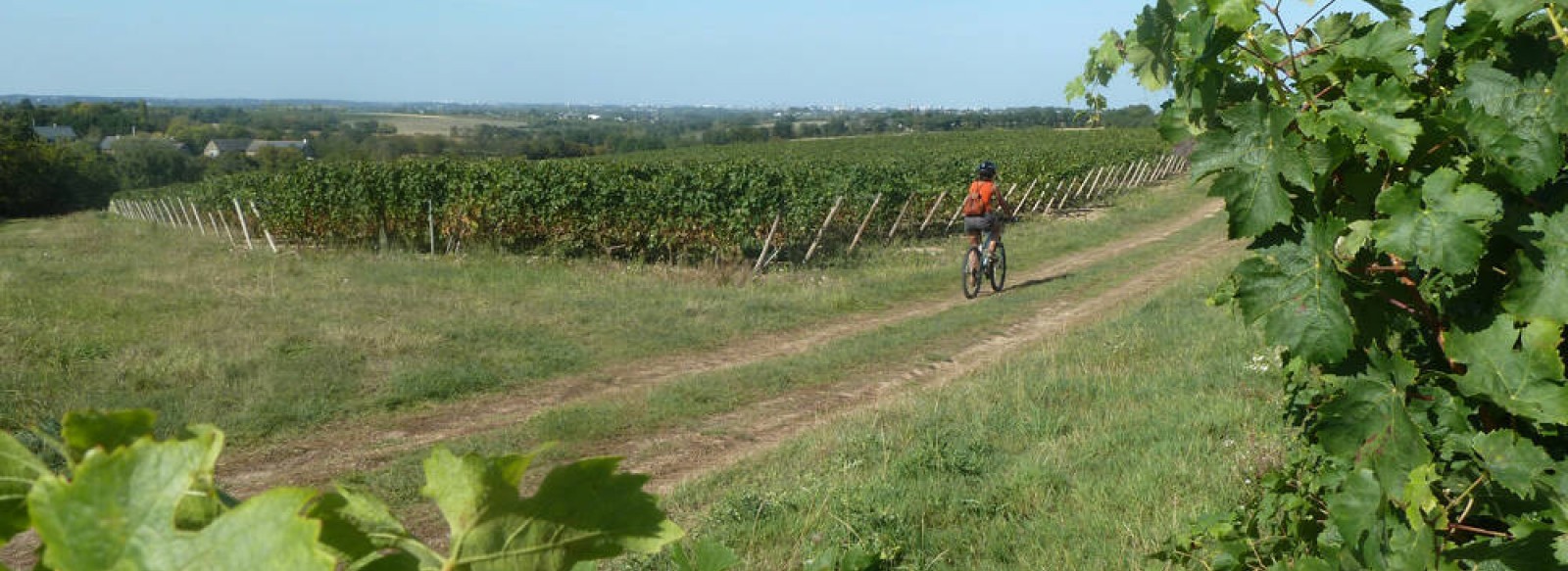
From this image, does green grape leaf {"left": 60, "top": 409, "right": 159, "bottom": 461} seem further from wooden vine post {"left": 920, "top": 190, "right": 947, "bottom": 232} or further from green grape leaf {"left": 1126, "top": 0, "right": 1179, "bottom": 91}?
wooden vine post {"left": 920, "top": 190, "right": 947, "bottom": 232}

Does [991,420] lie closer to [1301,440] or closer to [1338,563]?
[1301,440]

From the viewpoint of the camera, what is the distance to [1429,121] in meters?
1.90

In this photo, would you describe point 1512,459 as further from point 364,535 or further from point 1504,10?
point 364,535

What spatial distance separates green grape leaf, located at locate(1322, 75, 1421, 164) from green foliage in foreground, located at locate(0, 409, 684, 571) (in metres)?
1.57

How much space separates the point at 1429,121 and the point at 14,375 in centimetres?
1032

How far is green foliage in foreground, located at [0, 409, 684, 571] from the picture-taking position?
46 centimetres

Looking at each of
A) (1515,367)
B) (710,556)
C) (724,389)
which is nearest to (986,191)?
(724,389)

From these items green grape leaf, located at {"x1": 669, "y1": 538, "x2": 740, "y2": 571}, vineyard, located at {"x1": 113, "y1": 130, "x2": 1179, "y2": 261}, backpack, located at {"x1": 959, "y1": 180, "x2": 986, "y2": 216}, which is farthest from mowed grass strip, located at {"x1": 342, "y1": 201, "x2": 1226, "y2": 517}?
vineyard, located at {"x1": 113, "y1": 130, "x2": 1179, "y2": 261}

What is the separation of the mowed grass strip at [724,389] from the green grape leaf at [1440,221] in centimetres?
493

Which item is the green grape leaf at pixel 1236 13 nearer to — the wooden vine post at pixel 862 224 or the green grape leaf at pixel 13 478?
the green grape leaf at pixel 13 478

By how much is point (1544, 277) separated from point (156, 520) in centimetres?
200

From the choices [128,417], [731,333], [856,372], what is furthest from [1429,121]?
[731,333]

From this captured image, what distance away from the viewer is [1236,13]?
1796 millimetres

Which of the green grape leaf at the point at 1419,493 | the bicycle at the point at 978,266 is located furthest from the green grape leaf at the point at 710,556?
the bicycle at the point at 978,266
